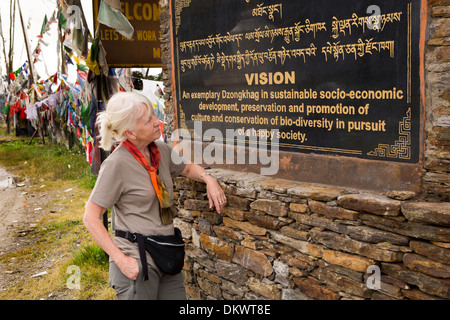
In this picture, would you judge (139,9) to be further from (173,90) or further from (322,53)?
(322,53)

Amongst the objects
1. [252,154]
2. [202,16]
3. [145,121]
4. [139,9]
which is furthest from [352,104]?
[139,9]

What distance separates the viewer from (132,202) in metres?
2.97

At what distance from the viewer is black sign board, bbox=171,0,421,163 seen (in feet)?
9.79

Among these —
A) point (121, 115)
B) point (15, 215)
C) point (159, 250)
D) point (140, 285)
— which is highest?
point (121, 115)

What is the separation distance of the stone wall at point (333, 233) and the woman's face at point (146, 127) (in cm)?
113

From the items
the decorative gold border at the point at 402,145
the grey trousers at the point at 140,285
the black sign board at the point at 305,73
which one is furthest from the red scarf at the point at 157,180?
the decorative gold border at the point at 402,145

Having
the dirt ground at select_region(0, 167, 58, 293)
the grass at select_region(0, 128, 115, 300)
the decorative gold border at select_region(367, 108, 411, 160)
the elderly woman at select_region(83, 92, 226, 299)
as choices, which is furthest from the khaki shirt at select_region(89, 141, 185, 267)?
the dirt ground at select_region(0, 167, 58, 293)

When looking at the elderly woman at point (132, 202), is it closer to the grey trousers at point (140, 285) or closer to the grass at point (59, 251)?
the grey trousers at point (140, 285)

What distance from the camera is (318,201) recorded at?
3330 mm

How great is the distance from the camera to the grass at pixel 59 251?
5.74 metres

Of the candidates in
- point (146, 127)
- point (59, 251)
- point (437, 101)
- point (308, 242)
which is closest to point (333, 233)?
point (308, 242)

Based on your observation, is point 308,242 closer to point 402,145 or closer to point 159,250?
point 402,145

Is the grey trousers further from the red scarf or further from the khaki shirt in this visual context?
the red scarf

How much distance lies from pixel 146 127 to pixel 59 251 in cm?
486
